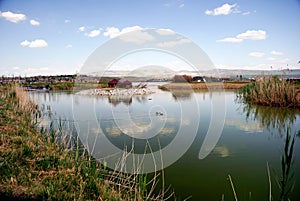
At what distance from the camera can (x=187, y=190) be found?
200 centimetres

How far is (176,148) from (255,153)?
3.34ft

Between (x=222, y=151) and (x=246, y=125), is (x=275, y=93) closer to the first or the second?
(x=246, y=125)

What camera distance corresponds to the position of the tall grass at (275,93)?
231 inches

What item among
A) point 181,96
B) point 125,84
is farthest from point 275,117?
point 125,84

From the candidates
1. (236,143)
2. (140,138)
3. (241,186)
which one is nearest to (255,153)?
(236,143)

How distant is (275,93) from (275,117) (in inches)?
58.5

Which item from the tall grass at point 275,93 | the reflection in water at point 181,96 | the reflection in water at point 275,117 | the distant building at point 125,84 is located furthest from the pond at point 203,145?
the distant building at point 125,84

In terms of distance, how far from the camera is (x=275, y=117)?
507cm

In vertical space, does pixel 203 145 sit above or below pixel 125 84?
below

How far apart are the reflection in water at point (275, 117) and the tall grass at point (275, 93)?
0.78ft

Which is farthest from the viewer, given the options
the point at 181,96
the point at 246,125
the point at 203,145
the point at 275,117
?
the point at 181,96

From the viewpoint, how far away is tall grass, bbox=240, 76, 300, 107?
19.2 feet

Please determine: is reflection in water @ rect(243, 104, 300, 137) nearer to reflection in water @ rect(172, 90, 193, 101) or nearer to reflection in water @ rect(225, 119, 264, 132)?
reflection in water @ rect(225, 119, 264, 132)

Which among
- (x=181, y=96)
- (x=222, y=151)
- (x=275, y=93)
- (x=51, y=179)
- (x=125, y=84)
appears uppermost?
(x=125, y=84)
